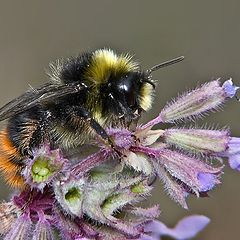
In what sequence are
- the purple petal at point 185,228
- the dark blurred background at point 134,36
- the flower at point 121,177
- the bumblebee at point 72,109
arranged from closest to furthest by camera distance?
the flower at point 121,177 < the bumblebee at point 72,109 < the purple petal at point 185,228 < the dark blurred background at point 134,36

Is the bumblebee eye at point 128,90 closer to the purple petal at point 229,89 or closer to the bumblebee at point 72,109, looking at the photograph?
the bumblebee at point 72,109

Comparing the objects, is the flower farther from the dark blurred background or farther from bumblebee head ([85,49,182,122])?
the dark blurred background

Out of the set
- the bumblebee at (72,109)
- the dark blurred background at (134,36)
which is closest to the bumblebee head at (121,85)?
the bumblebee at (72,109)

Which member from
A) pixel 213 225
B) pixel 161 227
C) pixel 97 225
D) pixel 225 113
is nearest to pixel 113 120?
pixel 97 225

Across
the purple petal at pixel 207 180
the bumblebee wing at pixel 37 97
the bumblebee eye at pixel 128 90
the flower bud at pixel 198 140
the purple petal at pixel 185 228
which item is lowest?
the purple petal at pixel 185 228

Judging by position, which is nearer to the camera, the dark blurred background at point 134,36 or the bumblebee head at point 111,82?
the bumblebee head at point 111,82

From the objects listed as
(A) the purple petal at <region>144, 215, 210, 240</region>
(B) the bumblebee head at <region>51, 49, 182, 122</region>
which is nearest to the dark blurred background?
(A) the purple petal at <region>144, 215, 210, 240</region>

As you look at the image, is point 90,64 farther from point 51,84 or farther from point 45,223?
point 45,223

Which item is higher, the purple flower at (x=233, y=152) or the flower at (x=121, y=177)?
the flower at (x=121, y=177)
